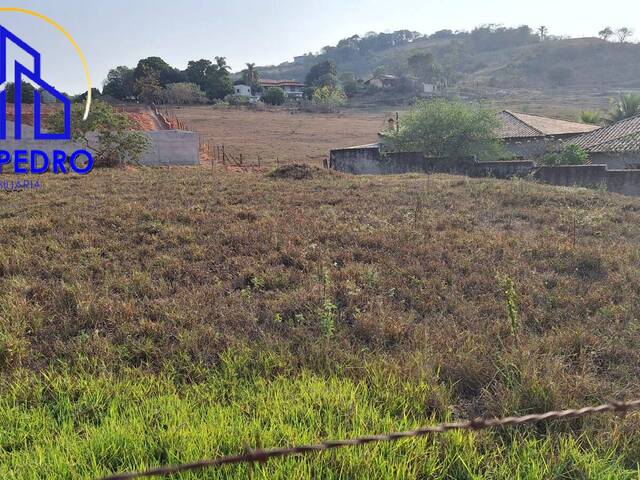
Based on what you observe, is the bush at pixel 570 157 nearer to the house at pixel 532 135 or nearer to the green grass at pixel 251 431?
the house at pixel 532 135

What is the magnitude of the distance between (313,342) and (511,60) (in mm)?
128486

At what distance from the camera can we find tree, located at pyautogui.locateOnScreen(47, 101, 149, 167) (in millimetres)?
17719

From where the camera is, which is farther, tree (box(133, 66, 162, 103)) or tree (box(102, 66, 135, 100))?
tree (box(102, 66, 135, 100))

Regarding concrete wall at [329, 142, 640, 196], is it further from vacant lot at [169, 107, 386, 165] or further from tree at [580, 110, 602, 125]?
tree at [580, 110, 602, 125]

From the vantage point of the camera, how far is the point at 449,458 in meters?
2.05

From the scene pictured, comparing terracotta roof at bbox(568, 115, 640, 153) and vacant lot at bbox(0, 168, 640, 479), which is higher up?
terracotta roof at bbox(568, 115, 640, 153)

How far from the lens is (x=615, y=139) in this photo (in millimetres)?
17891

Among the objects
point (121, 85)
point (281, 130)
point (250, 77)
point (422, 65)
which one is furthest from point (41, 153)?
point (422, 65)

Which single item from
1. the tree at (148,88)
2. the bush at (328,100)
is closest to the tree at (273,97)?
the bush at (328,100)

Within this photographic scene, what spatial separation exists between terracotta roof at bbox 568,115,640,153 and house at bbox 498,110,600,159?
1.18 meters

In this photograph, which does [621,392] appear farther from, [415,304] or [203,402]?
[203,402]

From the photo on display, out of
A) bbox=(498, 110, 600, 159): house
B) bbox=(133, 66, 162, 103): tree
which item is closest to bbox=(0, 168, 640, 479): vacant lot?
bbox=(498, 110, 600, 159): house

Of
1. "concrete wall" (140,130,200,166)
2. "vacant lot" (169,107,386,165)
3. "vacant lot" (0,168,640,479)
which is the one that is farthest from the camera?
"vacant lot" (169,107,386,165)

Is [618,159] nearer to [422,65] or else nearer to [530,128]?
[530,128]
